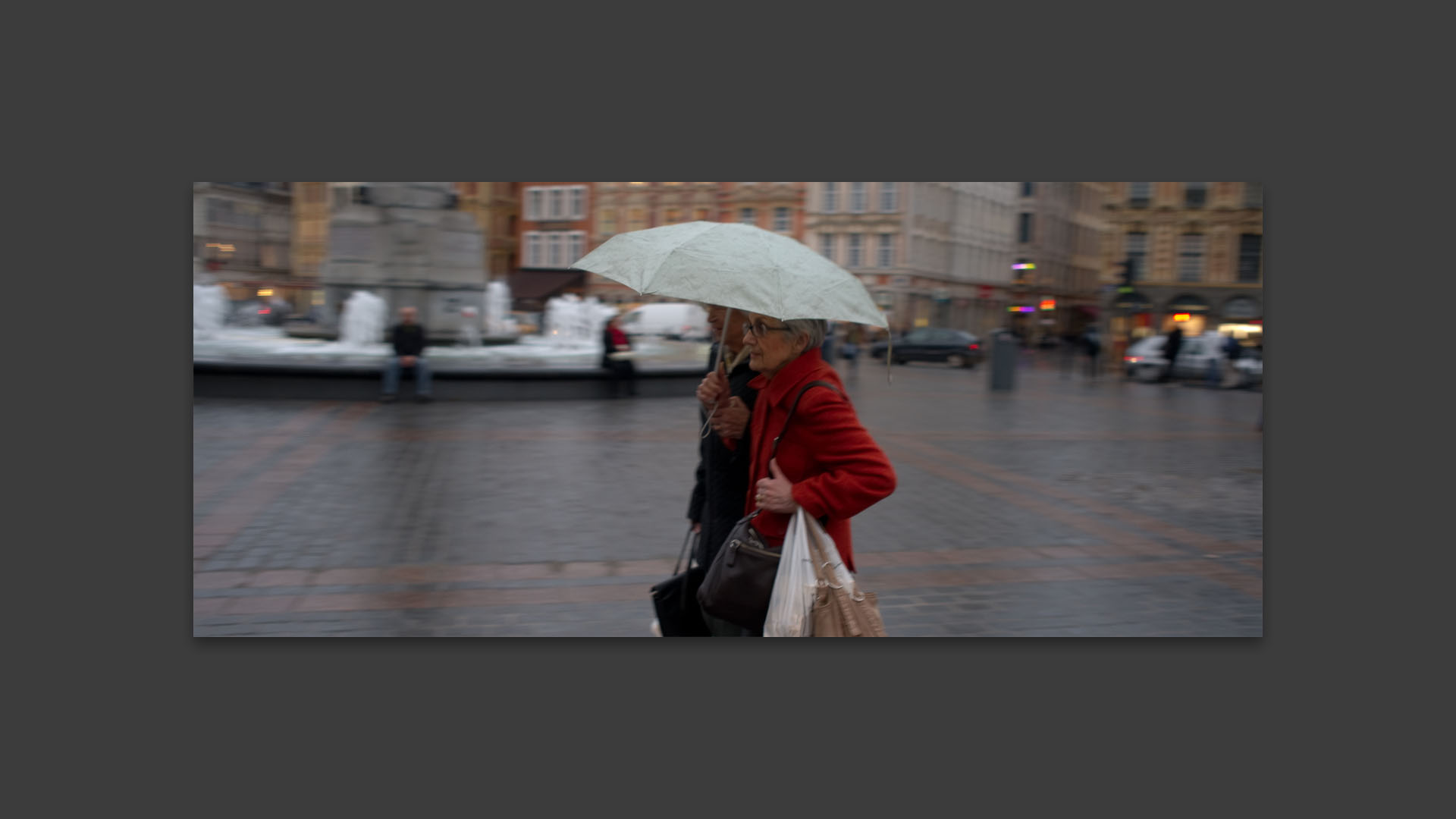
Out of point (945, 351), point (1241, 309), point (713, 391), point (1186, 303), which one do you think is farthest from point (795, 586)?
point (945, 351)

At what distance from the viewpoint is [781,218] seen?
5742 millimetres

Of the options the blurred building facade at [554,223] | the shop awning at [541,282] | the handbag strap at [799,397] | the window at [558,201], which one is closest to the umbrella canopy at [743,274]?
the handbag strap at [799,397]

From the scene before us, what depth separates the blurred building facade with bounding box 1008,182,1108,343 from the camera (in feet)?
20.7

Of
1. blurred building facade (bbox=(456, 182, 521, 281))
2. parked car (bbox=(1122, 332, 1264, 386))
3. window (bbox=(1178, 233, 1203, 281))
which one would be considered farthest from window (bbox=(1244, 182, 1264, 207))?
blurred building facade (bbox=(456, 182, 521, 281))

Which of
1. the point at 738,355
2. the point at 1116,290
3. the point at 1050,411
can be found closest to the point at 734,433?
the point at 738,355

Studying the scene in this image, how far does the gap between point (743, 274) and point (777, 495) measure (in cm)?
67

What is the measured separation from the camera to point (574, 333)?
19094 millimetres

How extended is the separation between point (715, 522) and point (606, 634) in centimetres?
170

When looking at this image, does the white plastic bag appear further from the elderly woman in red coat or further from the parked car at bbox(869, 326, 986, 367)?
the parked car at bbox(869, 326, 986, 367)

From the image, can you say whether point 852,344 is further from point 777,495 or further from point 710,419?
point 777,495

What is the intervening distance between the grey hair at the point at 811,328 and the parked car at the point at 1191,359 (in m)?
3.11

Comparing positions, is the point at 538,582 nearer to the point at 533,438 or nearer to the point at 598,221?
the point at 598,221

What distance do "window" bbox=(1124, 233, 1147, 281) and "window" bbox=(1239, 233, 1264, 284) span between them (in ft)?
1.56

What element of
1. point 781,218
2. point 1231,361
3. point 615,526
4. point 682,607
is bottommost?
point 615,526
